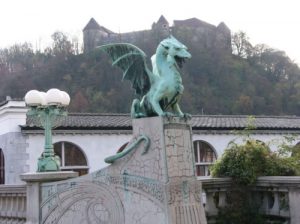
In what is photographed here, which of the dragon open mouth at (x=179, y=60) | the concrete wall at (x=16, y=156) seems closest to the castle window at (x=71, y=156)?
the concrete wall at (x=16, y=156)

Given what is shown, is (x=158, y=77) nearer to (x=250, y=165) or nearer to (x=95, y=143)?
(x=250, y=165)

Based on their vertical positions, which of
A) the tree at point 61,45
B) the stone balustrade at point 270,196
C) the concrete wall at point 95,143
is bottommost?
the stone balustrade at point 270,196

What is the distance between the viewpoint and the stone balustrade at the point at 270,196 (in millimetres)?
6793

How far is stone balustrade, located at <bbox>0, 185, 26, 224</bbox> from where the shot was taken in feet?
26.3

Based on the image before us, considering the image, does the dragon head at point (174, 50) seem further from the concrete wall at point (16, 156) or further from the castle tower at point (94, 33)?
the castle tower at point (94, 33)

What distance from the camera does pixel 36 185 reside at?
24.6 feet

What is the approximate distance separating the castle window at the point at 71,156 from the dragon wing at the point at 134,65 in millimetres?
11448

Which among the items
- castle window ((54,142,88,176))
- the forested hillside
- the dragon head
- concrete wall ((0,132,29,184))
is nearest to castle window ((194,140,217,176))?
castle window ((54,142,88,176))

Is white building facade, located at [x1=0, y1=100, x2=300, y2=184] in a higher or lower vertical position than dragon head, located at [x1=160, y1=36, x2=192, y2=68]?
higher

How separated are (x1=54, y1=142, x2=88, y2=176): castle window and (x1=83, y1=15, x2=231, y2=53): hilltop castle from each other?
38231mm

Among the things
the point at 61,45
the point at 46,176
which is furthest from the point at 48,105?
the point at 61,45

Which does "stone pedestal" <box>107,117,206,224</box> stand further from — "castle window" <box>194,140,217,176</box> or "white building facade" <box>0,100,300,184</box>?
"castle window" <box>194,140,217,176</box>

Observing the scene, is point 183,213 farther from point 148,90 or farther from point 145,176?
point 148,90

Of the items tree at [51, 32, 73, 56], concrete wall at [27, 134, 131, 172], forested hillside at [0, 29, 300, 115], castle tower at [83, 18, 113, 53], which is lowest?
concrete wall at [27, 134, 131, 172]
